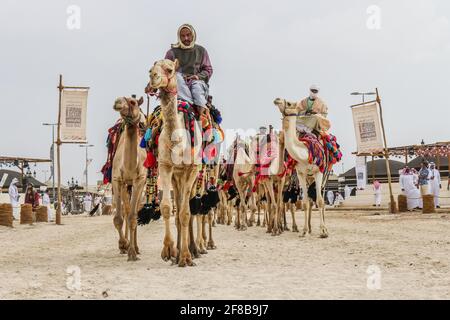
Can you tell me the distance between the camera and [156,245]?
11562 millimetres

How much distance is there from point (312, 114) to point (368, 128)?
39.4 feet

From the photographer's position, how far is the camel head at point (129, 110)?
883 cm

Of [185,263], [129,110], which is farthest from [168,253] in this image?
[129,110]

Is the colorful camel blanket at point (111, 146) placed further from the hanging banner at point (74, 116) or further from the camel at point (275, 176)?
the hanging banner at point (74, 116)

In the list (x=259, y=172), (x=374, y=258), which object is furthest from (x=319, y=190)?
(x=374, y=258)

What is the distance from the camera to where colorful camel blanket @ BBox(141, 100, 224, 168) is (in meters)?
8.26

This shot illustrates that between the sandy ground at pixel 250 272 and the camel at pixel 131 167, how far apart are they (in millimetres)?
708

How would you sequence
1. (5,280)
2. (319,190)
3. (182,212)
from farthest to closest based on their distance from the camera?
(319,190) → (182,212) → (5,280)

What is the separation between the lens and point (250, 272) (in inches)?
281

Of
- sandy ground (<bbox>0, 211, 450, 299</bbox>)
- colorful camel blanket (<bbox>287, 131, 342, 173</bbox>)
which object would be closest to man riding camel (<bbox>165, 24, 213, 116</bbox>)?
sandy ground (<bbox>0, 211, 450, 299</bbox>)

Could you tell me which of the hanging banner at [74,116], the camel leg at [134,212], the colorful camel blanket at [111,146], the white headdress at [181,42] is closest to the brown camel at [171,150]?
the camel leg at [134,212]

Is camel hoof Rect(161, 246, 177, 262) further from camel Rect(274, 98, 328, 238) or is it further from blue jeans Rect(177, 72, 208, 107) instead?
camel Rect(274, 98, 328, 238)
